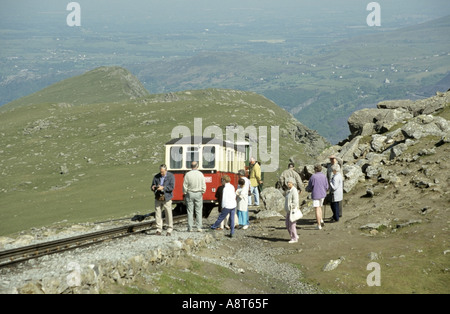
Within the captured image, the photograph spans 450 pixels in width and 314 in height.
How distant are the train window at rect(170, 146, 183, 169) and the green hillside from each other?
28.9 metres

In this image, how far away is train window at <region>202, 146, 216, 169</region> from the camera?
32.0m

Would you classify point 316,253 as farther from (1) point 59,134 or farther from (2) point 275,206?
(1) point 59,134

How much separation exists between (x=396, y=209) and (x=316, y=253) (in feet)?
17.6

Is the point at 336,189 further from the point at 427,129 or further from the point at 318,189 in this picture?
the point at 427,129

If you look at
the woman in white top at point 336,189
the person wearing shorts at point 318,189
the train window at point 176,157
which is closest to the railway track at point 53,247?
the train window at point 176,157

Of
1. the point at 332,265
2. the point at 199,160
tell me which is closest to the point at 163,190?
the point at 332,265

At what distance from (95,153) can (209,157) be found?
297 ft

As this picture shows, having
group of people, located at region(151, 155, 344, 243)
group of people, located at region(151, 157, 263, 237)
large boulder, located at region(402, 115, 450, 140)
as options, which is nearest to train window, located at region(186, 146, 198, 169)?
group of people, located at region(151, 155, 344, 243)

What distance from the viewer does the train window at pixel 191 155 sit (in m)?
32.0

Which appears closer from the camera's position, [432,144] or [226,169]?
[432,144]

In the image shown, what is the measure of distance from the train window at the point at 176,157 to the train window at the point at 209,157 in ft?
3.88

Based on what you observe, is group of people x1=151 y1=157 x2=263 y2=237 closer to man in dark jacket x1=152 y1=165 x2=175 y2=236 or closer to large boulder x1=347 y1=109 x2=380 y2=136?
man in dark jacket x1=152 y1=165 x2=175 y2=236
